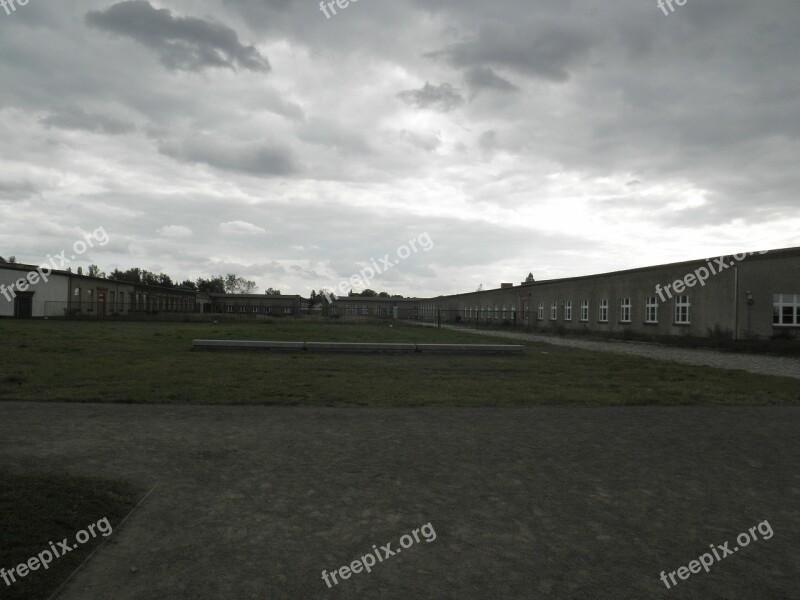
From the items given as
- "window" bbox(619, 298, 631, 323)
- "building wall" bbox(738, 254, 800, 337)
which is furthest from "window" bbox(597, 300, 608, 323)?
"building wall" bbox(738, 254, 800, 337)

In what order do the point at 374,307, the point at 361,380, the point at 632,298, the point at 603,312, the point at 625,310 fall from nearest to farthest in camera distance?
the point at 361,380 → the point at 632,298 → the point at 625,310 → the point at 603,312 → the point at 374,307

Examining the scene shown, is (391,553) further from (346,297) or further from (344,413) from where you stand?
(346,297)

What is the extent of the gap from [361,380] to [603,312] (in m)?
30.1

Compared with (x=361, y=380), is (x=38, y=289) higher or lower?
higher

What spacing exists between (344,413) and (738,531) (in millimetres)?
5652

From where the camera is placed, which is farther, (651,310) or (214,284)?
(214,284)

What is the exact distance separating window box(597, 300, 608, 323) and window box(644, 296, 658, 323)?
4.90 metres

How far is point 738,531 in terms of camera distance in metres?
4.45

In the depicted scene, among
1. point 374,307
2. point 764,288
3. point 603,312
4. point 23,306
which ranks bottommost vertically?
point 23,306

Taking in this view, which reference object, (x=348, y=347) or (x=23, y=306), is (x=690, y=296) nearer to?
(x=348, y=347)

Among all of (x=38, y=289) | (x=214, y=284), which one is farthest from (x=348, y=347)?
(x=214, y=284)

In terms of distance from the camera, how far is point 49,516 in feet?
13.7

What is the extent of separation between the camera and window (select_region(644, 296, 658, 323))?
1291 inches

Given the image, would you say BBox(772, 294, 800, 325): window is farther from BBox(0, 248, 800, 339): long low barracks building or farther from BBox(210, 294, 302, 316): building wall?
BBox(210, 294, 302, 316): building wall
